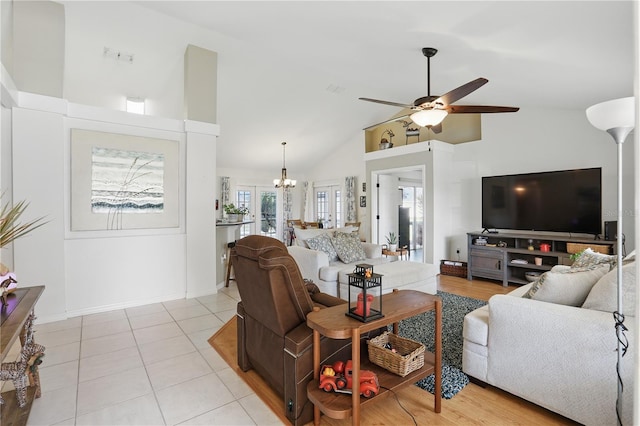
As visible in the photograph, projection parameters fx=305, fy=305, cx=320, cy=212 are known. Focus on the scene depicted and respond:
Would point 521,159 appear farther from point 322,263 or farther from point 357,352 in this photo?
point 357,352

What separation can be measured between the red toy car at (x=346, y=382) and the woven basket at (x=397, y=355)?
0.45 ft

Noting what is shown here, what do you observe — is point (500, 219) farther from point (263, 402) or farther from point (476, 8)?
point (263, 402)

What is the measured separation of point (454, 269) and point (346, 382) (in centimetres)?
453

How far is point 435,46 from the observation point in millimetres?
2951

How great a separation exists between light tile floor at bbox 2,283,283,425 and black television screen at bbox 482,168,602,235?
180 inches

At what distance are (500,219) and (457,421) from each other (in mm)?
4138

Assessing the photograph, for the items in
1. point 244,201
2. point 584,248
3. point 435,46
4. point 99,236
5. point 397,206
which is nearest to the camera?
point 435,46

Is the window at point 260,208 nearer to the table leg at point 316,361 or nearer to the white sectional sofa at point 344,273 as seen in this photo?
the white sectional sofa at point 344,273

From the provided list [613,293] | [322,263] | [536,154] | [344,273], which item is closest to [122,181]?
[322,263]

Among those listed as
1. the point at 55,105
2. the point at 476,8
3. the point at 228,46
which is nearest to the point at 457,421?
the point at 476,8

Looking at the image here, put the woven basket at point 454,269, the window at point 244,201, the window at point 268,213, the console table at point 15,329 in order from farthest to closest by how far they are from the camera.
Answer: the window at point 268,213 < the window at point 244,201 < the woven basket at point 454,269 < the console table at point 15,329

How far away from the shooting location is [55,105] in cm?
322

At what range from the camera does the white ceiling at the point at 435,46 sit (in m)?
2.21

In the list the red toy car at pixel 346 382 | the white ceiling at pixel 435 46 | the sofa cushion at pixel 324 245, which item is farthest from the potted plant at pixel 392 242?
the red toy car at pixel 346 382
